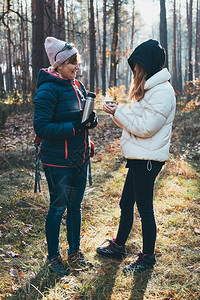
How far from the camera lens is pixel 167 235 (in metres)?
3.49

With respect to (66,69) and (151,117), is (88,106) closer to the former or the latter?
(66,69)

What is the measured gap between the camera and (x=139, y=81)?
2.40m

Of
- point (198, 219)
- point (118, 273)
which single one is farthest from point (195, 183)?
point (118, 273)

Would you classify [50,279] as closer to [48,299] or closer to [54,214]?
[48,299]

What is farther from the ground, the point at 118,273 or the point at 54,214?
the point at 54,214

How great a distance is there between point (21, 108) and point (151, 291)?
1172 cm

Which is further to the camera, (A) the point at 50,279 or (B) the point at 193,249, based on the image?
(B) the point at 193,249

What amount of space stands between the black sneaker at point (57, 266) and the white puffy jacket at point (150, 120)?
1.26m

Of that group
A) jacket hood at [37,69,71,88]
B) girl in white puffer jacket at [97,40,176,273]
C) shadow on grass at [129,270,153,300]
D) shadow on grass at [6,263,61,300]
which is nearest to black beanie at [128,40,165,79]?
girl in white puffer jacket at [97,40,176,273]

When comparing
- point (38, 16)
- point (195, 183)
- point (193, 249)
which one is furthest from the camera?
point (38, 16)

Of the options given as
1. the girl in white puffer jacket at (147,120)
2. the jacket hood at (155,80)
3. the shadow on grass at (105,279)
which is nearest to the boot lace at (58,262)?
the shadow on grass at (105,279)

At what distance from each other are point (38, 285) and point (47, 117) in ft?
5.08

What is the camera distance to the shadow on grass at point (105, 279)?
2.42m

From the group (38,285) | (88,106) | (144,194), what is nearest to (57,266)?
(38,285)
